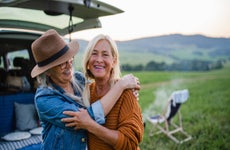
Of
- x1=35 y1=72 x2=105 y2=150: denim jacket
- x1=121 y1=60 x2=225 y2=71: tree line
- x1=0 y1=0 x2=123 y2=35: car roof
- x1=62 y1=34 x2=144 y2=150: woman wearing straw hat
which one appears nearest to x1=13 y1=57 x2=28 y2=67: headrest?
x1=0 y1=0 x2=123 y2=35: car roof

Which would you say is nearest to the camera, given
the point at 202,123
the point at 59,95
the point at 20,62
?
the point at 59,95

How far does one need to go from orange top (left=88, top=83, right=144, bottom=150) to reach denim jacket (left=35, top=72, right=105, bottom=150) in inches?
4.0

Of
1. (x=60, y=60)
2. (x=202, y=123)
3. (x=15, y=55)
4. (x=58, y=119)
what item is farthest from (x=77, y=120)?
(x=202, y=123)

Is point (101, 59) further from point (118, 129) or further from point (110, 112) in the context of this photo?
point (118, 129)

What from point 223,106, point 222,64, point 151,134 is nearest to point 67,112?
point 151,134

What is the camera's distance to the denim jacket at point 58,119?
1730 millimetres

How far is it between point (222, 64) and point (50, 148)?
79.5ft

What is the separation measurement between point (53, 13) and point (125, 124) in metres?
2.75

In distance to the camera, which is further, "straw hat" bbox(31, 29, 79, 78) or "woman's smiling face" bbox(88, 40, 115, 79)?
"woman's smiling face" bbox(88, 40, 115, 79)

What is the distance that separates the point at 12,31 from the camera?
186 inches

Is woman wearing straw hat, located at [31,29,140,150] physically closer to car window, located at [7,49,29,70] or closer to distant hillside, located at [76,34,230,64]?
car window, located at [7,49,29,70]

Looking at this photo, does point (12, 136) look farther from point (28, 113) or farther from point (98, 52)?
point (98, 52)

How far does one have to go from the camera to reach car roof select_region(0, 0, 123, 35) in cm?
350

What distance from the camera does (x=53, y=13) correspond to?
4.04m
